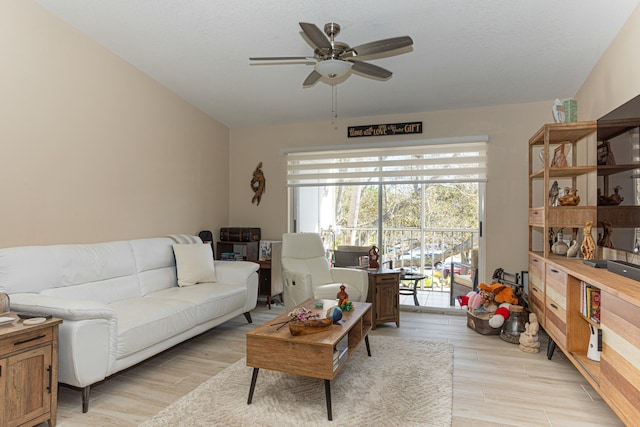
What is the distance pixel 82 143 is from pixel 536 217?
4.21m

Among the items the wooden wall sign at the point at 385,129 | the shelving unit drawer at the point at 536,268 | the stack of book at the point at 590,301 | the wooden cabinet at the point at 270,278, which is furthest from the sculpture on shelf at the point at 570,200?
the wooden cabinet at the point at 270,278

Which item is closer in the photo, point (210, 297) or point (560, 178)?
point (210, 297)

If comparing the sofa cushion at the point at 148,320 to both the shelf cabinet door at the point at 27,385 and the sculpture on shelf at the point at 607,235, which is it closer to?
the shelf cabinet door at the point at 27,385

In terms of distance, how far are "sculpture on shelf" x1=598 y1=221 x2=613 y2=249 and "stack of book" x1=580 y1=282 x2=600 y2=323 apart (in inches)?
13.5

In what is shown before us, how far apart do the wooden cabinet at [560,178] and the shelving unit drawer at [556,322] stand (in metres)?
0.46

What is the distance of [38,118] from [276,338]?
8.28 ft

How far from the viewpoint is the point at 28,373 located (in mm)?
1993

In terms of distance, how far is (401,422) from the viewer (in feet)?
6.97

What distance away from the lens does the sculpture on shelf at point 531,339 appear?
10.6 ft

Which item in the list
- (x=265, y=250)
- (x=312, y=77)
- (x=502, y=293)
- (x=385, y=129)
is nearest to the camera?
(x=312, y=77)

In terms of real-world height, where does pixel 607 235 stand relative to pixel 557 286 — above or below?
above

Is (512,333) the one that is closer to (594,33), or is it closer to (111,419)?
(594,33)

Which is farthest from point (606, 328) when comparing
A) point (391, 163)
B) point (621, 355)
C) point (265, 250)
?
point (265, 250)

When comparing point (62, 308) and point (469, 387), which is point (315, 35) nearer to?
point (62, 308)
